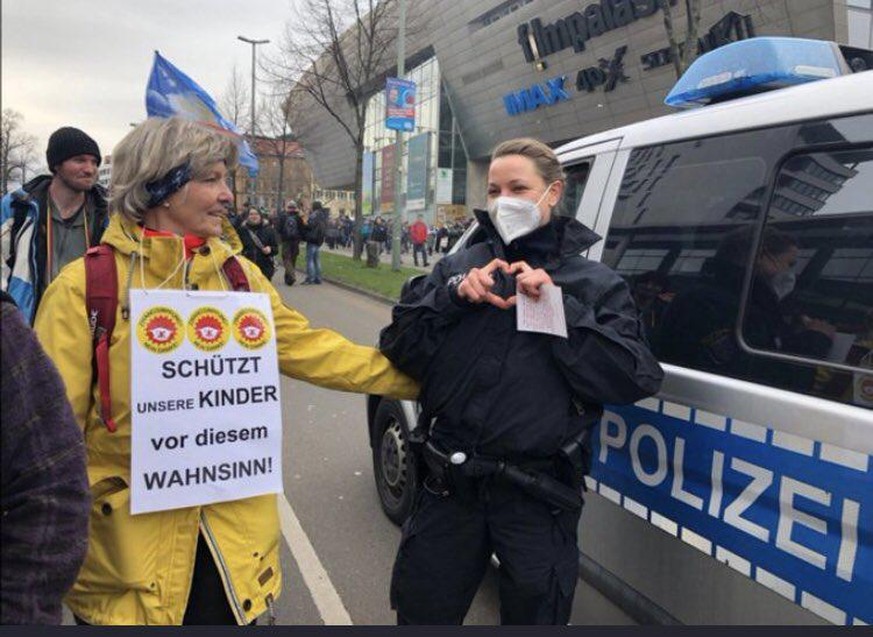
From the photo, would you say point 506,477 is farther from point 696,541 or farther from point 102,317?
point 102,317

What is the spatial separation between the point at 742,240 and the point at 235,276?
1453 millimetres

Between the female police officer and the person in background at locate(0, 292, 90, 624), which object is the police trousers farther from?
the person in background at locate(0, 292, 90, 624)

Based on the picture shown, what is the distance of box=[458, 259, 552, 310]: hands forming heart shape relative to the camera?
1.76 m

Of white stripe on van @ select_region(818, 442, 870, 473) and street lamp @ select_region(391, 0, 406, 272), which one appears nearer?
white stripe on van @ select_region(818, 442, 870, 473)

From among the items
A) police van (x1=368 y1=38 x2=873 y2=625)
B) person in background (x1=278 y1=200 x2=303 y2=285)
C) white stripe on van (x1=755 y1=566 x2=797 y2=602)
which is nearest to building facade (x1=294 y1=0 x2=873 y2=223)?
person in background (x1=278 y1=200 x2=303 y2=285)

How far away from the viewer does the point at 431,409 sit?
1966 millimetres

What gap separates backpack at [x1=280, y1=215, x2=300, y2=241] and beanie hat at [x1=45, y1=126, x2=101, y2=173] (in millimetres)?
11472

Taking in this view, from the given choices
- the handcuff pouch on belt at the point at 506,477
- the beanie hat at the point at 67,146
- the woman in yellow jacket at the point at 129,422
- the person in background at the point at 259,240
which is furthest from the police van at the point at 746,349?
the person in background at the point at 259,240

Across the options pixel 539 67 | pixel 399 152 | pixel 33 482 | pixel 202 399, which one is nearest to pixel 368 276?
pixel 399 152

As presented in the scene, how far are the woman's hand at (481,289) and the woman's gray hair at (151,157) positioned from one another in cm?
72

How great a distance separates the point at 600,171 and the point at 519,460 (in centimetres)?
128

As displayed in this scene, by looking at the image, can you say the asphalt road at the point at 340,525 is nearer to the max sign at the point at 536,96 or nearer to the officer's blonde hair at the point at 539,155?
the officer's blonde hair at the point at 539,155

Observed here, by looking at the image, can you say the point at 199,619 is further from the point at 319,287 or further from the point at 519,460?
the point at 319,287

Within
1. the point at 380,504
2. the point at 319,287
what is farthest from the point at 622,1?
the point at 380,504
